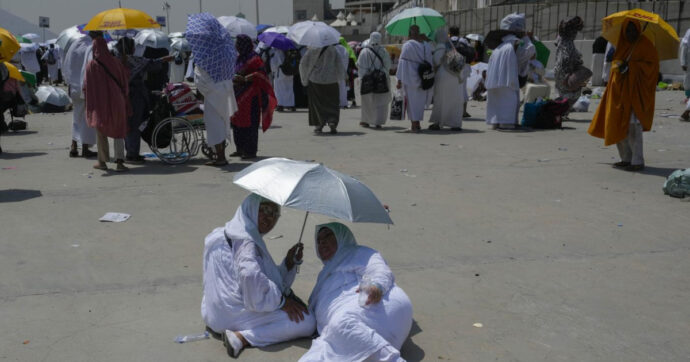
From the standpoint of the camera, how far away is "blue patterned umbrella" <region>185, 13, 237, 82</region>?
8.62m

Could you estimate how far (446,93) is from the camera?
1280cm

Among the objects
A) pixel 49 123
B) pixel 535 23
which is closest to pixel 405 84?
pixel 49 123

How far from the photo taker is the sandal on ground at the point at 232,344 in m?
3.71

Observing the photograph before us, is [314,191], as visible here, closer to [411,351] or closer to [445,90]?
[411,351]

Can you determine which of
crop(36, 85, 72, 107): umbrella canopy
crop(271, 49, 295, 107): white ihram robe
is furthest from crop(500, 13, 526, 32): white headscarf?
crop(36, 85, 72, 107): umbrella canopy

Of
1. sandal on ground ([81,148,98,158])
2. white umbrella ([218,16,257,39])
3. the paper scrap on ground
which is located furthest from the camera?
white umbrella ([218,16,257,39])

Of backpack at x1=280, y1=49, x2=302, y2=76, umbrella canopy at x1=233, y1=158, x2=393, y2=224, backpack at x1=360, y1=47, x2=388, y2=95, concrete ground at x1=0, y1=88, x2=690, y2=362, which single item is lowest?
concrete ground at x1=0, y1=88, x2=690, y2=362

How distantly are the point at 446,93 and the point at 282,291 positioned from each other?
9.34 metres

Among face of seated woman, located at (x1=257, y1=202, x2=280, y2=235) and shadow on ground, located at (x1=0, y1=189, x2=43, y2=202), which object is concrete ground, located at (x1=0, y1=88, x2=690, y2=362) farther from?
face of seated woman, located at (x1=257, y1=202, x2=280, y2=235)

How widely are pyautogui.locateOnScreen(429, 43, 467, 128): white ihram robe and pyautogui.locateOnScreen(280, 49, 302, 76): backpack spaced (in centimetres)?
526

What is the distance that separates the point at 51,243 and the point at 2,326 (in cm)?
180

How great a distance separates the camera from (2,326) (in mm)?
4121

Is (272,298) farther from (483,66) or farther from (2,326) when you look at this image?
(483,66)

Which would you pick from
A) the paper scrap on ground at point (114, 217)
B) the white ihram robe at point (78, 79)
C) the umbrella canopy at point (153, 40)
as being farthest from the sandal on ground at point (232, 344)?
the umbrella canopy at point (153, 40)
